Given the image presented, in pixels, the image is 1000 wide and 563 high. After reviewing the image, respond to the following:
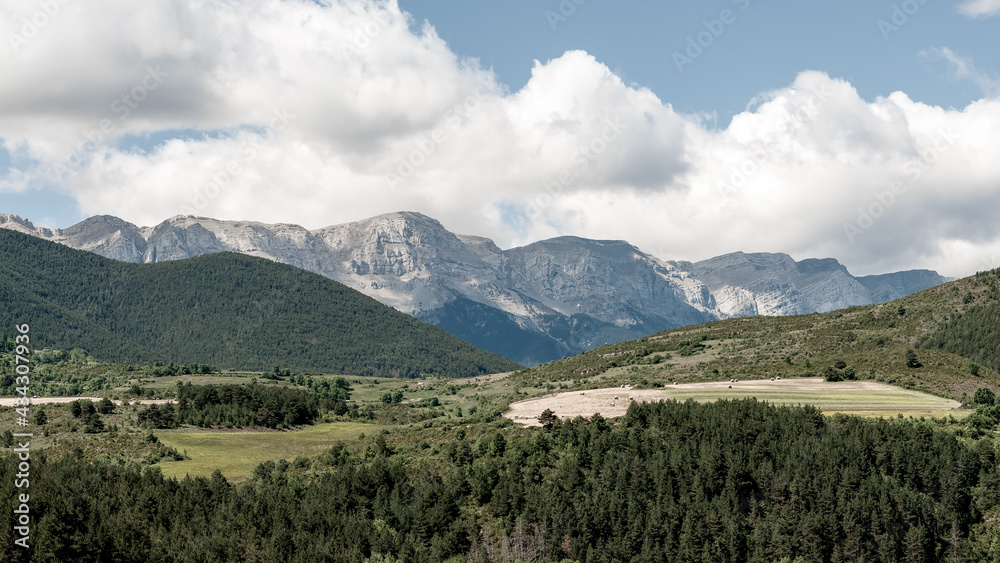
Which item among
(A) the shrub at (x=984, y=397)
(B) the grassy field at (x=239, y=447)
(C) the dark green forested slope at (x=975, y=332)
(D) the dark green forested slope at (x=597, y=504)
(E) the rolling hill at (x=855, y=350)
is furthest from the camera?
(C) the dark green forested slope at (x=975, y=332)

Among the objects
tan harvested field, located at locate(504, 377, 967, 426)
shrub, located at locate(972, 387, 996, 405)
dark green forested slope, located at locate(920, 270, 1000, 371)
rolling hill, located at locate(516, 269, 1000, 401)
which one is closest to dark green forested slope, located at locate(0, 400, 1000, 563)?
tan harvested field, located at locate(504, 377, 967, 426)

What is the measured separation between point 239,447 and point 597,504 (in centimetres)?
7482

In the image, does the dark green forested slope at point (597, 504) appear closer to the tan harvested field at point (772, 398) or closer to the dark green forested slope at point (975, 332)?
the tan harvested field at point (772, 398)

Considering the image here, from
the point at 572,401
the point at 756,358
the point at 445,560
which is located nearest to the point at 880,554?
the point at 445,560

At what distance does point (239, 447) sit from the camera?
141 meters

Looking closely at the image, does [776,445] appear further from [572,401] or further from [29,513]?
[29,513]

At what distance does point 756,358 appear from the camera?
553ft

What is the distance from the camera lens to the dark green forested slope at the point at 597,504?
83250mm

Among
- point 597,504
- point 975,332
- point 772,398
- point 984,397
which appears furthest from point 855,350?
point 597,504

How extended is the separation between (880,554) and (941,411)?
35.4 metres

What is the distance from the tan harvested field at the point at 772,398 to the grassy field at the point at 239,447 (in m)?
36.3

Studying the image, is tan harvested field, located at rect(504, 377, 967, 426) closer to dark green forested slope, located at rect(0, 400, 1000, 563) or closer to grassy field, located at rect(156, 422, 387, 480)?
dark green forested slope, located at rect(0, 400, 1000, 563)

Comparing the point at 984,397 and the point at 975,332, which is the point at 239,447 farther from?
the point at 975,332

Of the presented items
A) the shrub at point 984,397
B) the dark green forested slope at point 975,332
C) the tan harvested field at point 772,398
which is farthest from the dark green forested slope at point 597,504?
the dark green forested slope at point 975,332
